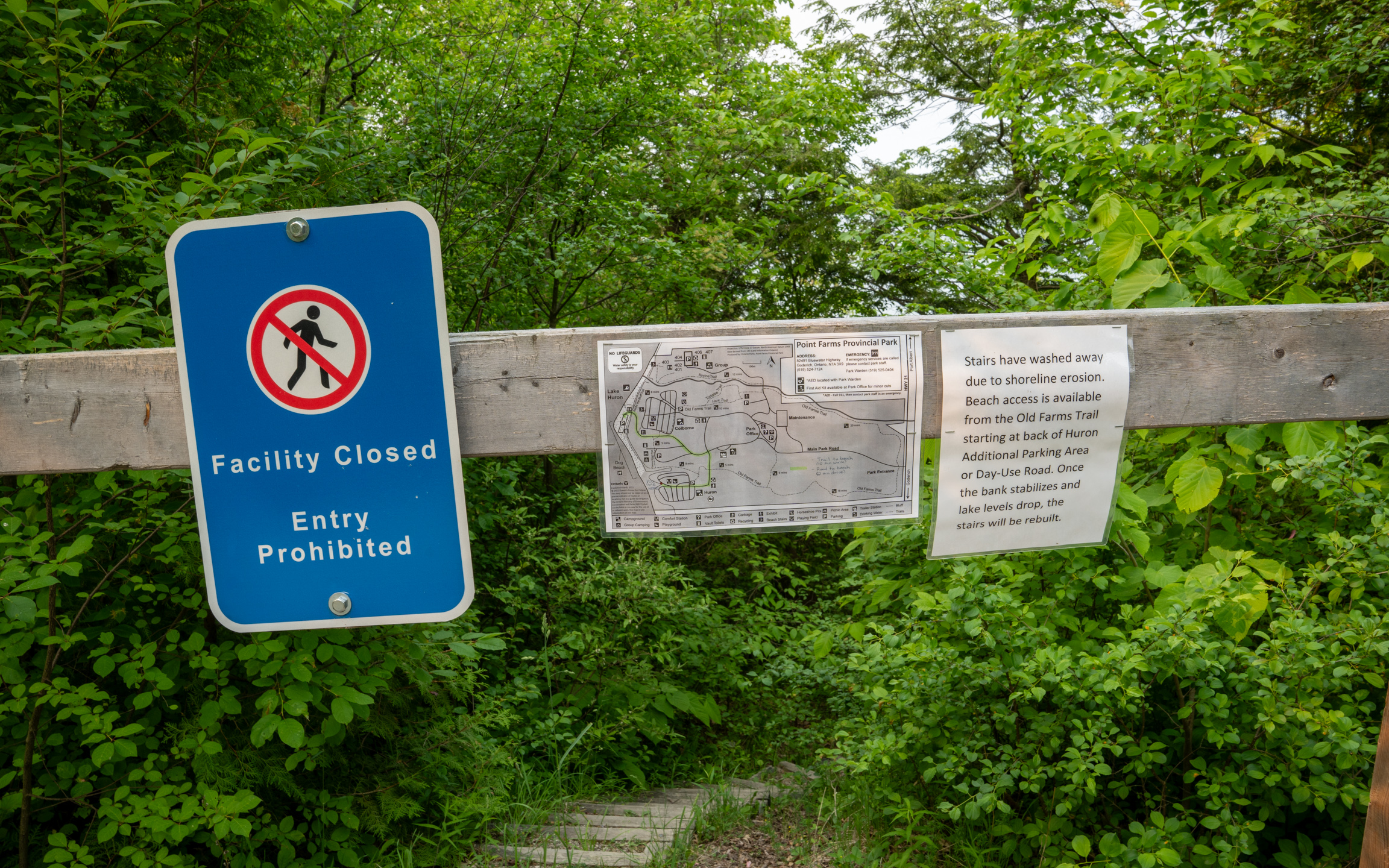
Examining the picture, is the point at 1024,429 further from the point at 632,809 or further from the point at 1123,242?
the point at 632,809

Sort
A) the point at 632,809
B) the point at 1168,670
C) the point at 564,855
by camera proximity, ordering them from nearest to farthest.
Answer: the point at 1168,670
the point at 564,855
the point at 632,809

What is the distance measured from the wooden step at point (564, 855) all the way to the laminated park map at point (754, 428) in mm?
2070

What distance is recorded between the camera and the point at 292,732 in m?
2.36

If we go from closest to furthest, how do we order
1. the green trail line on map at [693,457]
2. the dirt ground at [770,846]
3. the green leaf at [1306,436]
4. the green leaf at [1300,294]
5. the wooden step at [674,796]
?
the green trail line on map at [693,457] → the green leaf at [1306,436] → the green leaf at [1300,294] → the dirt ground at [770,846] → the wooden step at [674,796]

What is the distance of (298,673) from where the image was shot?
7.93ft

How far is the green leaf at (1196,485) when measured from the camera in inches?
84.0

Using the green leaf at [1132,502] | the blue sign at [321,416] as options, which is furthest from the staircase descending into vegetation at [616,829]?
the green leaf at [1132,502]

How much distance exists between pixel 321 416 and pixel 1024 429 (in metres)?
1.36

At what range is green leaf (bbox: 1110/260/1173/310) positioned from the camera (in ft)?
7.65

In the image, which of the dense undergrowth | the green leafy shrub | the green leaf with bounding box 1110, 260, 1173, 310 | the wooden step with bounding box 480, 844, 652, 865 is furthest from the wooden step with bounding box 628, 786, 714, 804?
the green leaf with bounding box 1110, 260, 1173, 310

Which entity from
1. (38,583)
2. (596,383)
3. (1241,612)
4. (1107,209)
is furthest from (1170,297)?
(38,583)

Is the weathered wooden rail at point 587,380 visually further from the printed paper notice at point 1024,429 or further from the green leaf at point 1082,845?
the green leaf at point 1082,845

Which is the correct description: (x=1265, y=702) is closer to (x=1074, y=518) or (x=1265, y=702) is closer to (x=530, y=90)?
(x=1074, y=518)

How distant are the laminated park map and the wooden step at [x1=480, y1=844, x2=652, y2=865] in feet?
6.79
